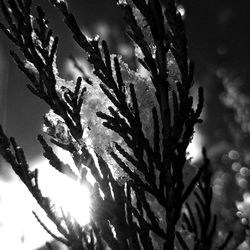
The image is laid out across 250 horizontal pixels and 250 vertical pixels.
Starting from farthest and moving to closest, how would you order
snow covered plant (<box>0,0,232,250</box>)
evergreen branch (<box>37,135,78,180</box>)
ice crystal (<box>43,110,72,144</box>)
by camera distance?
ice crystal (<box>43,110,72,144</box>) < evergreen branch (<box>37,135,78,180</box>) < snow covered plant (<box>0,0,232,250</box>)

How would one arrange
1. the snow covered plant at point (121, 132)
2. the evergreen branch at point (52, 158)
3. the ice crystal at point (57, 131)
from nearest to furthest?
the snow covered plant at point (121, 132)
the evergreen branch at point (52, 158)
the ice crystal at point (57, 131)

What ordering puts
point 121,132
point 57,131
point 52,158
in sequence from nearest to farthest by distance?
point 121,132 → point 52,158 → point 57,131

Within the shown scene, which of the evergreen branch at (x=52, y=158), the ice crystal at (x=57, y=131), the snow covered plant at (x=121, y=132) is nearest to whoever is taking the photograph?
the snow covered plant at (x=121, y=132)

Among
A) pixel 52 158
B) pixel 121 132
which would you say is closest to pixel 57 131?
pixel 52 158

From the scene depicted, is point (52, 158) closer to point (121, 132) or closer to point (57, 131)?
point (57, 131)

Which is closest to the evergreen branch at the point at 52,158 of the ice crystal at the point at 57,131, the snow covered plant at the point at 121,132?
the snow covered plant at the point at 121,132

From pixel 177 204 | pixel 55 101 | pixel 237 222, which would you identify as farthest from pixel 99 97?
pixel 237 222

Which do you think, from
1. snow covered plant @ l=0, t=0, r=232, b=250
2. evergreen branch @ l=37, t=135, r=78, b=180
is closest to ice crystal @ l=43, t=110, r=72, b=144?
snow covered plant @ l=0, t=0, r=232, b=250

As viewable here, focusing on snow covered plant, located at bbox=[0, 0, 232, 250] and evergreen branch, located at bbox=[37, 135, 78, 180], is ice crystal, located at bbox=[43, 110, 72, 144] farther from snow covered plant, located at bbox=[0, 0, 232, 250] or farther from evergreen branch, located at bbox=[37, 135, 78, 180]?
evergreen branch, located at bbox=[37, 135, 78, 180]

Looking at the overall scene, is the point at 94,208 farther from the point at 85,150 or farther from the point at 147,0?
the point at 147,0

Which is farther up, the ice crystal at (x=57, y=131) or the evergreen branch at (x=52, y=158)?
the ice crystal at (x=57, y=131)

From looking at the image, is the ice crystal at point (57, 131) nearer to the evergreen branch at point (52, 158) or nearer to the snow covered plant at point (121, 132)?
the snow covered plant at point (121, 132)
